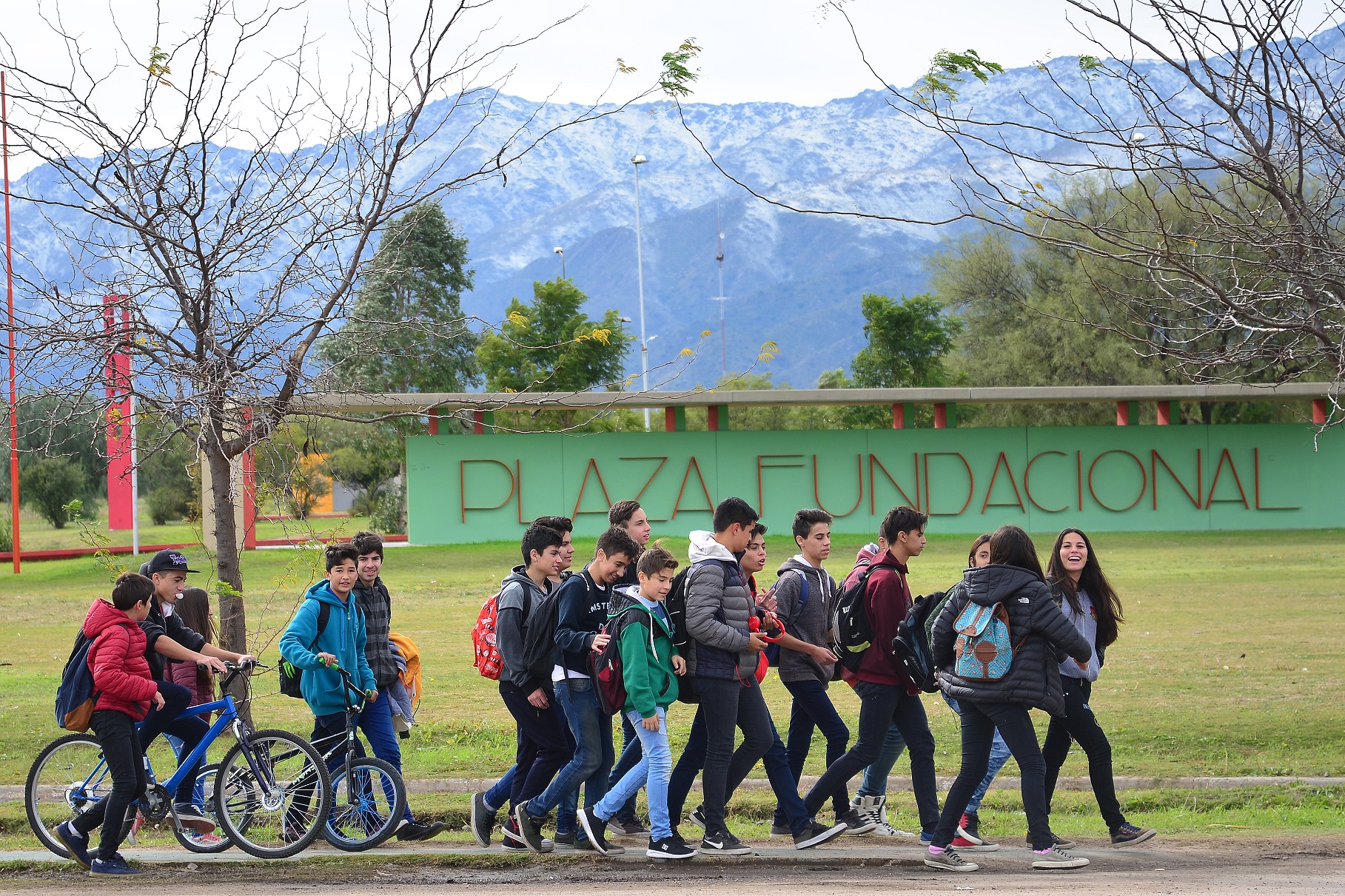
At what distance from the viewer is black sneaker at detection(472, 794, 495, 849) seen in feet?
22.7

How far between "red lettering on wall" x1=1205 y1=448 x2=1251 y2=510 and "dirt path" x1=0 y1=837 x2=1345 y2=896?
28.2 metres

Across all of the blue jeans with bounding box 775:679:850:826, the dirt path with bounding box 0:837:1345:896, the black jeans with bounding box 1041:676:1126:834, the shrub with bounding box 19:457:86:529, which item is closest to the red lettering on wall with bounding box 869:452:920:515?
the blue jeans with bounding box 775:679:850:826

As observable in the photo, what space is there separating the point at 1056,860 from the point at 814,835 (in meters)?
1.23

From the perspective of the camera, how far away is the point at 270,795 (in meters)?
6.57

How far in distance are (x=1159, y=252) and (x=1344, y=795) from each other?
12.0 ft

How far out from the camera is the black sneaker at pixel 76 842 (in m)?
6.47

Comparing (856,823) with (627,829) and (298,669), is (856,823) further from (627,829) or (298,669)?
(298,669)

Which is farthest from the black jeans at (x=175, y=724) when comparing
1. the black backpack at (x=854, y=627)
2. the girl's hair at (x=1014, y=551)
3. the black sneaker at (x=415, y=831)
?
the girl's hair at (x=1014, y=551)

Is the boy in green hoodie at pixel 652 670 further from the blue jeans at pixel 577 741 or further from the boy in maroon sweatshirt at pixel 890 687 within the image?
the boy in maroon sweatshirt at pixel 890 687

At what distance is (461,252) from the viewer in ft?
195

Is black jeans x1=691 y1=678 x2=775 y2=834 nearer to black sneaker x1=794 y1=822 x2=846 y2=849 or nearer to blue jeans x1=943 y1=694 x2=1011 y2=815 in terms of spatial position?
black sneaker x1=794 y1=822 x2=846 y2=849

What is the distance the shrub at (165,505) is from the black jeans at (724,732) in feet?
203

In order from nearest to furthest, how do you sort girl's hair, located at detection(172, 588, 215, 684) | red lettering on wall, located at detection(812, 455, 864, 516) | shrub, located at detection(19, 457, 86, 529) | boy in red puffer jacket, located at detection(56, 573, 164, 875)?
boy in red puffer jacket, located at detection(56, 573, 164, 875) → girl's hair, located at detection(172, 588, 215, 684) → red lettering on wall, located at detection(812, 455, 864, 516) → shrub, located at detection(19, 457, 86, 529)

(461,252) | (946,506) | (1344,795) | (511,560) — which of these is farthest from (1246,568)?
(461,252)
